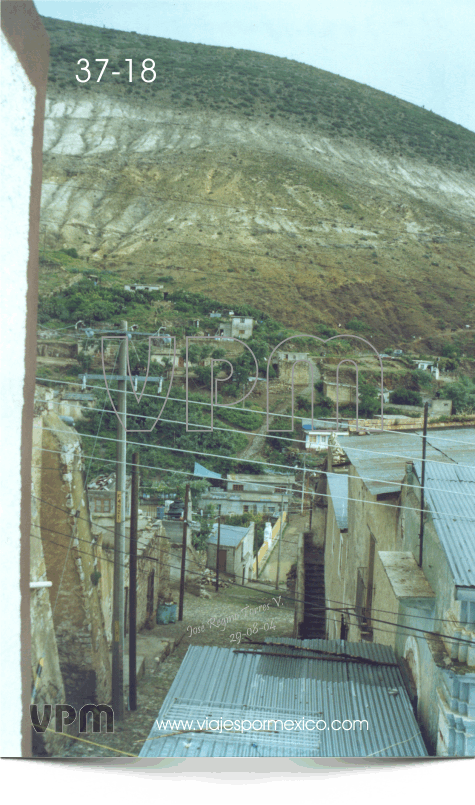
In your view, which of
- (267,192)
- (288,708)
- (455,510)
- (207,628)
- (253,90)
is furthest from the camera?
(253,90)

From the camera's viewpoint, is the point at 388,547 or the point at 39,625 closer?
the point at 39,625

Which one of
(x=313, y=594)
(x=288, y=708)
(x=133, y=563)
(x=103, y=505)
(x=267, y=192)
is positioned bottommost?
(x=288, y=708)

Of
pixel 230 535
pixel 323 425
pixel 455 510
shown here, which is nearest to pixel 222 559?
pixel 230 535

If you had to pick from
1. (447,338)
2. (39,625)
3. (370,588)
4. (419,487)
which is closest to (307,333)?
(447,338)

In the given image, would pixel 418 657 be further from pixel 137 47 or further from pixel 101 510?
pixel 137 47

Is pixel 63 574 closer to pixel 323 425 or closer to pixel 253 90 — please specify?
pixel 323 425

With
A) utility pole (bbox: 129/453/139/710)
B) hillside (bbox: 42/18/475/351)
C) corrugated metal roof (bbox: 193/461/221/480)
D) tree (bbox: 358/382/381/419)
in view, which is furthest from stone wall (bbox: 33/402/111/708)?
tree (bbox: 358/382/381/419)

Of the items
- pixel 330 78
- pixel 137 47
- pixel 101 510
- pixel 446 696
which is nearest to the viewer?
pixel 446 696
